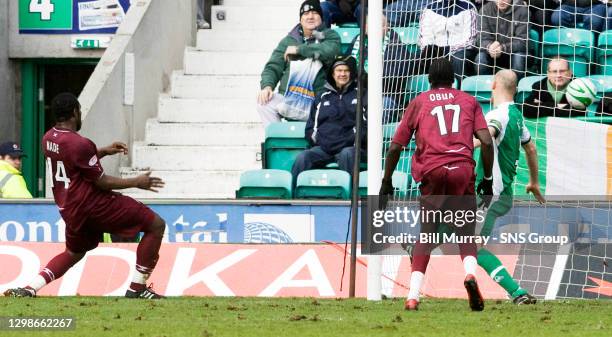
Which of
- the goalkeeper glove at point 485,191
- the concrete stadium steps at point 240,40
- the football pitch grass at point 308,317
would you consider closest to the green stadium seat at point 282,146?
the concrete stadium steps at point 240,40

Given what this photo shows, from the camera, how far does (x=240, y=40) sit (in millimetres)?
19125

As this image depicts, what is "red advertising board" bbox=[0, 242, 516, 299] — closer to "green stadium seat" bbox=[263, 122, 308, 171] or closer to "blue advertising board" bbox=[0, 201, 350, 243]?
"blue advertising board" bbox=[0, 201, 350, 243]

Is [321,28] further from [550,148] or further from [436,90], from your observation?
[436,90]

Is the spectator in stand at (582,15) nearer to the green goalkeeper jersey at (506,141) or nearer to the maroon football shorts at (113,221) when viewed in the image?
the green goalkeeper jersey at (506,141)

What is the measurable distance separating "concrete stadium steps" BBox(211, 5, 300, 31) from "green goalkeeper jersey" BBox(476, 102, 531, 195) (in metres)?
8.73

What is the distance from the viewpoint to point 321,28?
56.4ft

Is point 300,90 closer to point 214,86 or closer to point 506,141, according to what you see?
point 214,86

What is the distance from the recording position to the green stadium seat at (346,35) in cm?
1748

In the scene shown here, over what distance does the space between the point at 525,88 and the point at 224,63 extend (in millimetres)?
5472

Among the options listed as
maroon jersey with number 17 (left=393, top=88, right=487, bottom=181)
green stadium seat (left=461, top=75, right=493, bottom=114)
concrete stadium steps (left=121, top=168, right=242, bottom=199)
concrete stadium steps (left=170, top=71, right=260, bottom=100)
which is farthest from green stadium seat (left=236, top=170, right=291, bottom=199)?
maroon jersey with number 17 (left=393, top=88, right=487, bottom=181)

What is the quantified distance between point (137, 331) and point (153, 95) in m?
10.1

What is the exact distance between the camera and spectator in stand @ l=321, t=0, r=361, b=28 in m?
17.9

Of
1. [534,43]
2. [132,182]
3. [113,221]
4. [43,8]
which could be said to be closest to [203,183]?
[534,43]

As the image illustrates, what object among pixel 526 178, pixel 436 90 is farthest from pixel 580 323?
pixel 526 178
